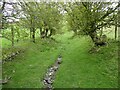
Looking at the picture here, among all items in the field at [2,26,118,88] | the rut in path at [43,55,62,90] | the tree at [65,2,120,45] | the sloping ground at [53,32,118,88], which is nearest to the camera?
the sloping ground at [53,32,118,88]

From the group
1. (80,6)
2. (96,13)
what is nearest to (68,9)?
(80,6)

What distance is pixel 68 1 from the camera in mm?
37031

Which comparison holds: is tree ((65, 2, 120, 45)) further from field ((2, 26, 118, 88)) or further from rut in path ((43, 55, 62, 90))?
rut in path ((43, 55, 62, 90))

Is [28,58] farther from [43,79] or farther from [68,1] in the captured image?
[68,1]

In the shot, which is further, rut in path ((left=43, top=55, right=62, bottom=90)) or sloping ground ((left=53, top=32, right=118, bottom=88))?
rut in path ((left=43, top=55, right=62, bottom=90))

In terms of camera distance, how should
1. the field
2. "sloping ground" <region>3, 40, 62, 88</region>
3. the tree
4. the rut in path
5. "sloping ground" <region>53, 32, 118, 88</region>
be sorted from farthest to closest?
1. the tree
2. the rut in path
3. "sloping ground" <region>3, 40, 62, 88</region>
4. the field
5. "sloping ground" <region>53, 32, 118, 88</region>

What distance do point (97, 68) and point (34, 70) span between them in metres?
8.08

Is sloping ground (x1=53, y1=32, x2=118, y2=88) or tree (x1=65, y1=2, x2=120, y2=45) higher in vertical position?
tree (x1=65, y1=2, x2=120, y2=45)

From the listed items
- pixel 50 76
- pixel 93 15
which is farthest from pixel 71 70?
pixel 93 15

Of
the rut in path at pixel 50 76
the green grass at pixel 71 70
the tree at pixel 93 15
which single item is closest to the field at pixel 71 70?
the green grass at pixel 71 70

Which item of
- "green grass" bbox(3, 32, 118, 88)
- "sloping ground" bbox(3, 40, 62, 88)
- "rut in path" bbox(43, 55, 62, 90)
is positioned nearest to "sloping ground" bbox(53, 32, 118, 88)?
"green grass" bbox(3, 32, 118, 88)

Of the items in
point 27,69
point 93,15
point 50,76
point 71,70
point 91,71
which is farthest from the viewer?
point 93,15

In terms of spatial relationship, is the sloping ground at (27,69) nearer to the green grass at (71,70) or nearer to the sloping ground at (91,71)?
the green grass at (71,70)

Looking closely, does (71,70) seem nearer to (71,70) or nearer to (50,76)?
(71,70)
